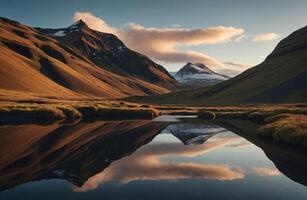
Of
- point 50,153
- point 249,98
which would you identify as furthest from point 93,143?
point 249,98

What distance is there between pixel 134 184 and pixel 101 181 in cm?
231

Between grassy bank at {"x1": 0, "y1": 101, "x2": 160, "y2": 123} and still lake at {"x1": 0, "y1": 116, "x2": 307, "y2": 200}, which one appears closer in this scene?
still lake at {"x1": 0, "y1": 116, "x2": 307, "y2": 200}

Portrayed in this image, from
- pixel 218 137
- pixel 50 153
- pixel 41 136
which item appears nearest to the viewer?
pixel 50 153

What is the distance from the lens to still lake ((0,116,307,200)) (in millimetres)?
21875

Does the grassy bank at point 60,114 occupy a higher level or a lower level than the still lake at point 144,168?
higher

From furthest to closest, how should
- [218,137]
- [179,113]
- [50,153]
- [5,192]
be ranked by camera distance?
[179,113], [218,137], [50,153], [5,192]

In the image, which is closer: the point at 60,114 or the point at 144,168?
the point at 144,168

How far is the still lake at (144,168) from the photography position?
71.8 ft

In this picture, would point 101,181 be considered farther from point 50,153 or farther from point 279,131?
point 279,131

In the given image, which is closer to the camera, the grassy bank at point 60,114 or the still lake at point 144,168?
the still lake at point 144,168

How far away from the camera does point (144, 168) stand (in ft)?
97.3

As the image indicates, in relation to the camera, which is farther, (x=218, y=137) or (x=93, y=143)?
(x=218, y=137)

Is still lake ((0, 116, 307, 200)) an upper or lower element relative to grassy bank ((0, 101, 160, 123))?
lower

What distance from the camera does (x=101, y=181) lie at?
24.4 meters
